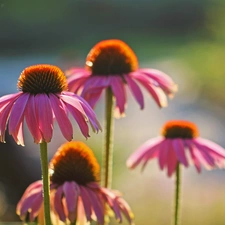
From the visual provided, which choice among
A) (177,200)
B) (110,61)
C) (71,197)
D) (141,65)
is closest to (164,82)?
(110,61)

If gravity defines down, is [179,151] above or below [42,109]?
below

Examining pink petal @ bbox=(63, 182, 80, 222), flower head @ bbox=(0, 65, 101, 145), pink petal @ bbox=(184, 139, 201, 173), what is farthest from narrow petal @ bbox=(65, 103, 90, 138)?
pink petal @ bbox=(184, 139, 201, 173)

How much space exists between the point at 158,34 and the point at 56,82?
8704mm

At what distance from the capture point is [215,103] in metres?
4.88

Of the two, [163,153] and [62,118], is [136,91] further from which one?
[62,118]

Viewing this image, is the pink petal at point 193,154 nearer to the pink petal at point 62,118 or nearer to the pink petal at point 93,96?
the pink petal at point 93,96

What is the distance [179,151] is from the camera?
1.23 m

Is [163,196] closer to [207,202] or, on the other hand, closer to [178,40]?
[207,202]

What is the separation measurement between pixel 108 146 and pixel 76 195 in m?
0.15

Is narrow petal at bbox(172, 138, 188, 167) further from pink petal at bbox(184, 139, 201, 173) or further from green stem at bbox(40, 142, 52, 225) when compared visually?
green stem at bbox(40, 142, 52, 225)

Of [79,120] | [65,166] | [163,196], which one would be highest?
[79,120]

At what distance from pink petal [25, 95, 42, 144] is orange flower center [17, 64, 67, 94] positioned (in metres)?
0.05

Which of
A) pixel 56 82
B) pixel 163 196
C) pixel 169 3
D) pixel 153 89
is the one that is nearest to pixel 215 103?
pixel 163 196

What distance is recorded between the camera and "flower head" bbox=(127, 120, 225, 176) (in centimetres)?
123
